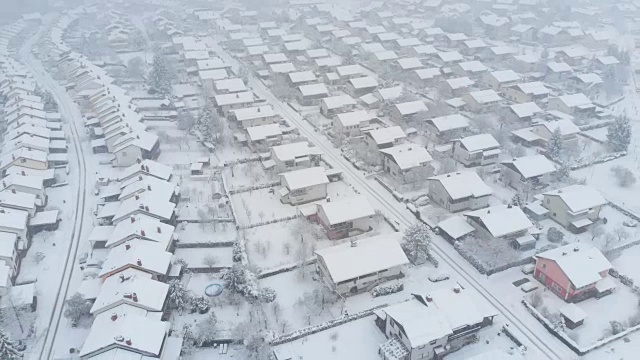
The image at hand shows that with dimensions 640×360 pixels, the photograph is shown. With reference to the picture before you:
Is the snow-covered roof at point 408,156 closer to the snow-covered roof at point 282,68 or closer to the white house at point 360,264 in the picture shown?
the white house at point 360,264

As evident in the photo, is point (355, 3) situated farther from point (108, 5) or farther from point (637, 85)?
point (637, 85)

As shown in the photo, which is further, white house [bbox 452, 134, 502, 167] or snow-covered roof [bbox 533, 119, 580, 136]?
snow-covered roof [bbox 533, 119, 580, 136]

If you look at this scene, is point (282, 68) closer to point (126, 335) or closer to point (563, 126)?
point (563, 126)

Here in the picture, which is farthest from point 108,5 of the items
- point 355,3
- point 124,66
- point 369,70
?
point 369,70

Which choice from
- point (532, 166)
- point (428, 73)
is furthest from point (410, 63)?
point (532, 166)

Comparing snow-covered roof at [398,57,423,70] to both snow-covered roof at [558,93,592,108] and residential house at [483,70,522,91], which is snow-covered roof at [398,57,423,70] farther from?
snow-covered roof at [558,93,592,108]

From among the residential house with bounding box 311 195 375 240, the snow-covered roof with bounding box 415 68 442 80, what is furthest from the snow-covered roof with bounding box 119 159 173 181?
the snow-covered roof with bounding box 415 68 442 80

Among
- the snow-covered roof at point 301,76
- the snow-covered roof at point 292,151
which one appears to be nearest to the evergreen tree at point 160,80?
the snow-covered roof at point 301,76
